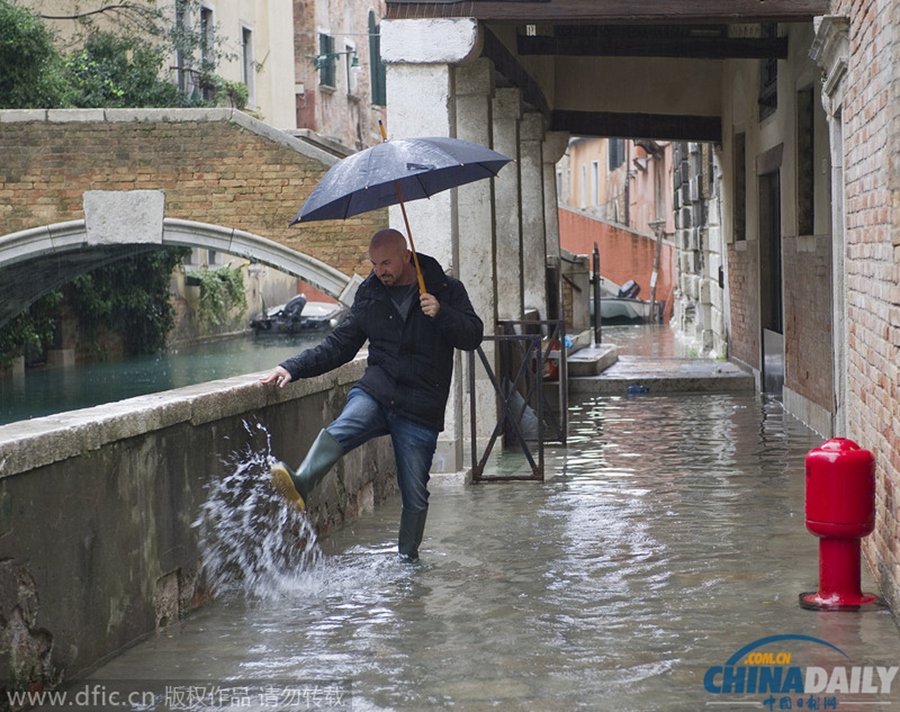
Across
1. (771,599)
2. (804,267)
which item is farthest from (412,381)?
(804,267)

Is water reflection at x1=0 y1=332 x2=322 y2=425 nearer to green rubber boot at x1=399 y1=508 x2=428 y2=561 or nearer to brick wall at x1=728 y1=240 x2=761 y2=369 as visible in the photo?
brick wall at x1=728 y1=240 x2=761 y2=369

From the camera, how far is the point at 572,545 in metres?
6.82

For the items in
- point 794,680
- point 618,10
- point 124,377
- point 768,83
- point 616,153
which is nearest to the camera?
point 794,680

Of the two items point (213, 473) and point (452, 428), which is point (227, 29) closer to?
point (452, 428)

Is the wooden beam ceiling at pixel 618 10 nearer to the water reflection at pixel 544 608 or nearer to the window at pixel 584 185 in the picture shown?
the water reflection at pixel 544 608

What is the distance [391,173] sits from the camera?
5.86m

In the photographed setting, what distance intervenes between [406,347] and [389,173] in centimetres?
74

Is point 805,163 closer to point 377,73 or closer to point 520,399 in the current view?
point 520,399

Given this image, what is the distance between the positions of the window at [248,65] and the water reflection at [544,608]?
2558cm

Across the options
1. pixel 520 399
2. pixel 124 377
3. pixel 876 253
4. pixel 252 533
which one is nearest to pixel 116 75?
pixel 124 377

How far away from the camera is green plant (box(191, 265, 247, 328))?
32.6m

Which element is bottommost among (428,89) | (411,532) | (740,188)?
(411,532)

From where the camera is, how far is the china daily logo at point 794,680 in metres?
4.20

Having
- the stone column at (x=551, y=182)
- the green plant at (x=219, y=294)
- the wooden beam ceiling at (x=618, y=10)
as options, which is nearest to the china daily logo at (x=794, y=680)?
the wooden beam ceiling at (x=618, y=10)
